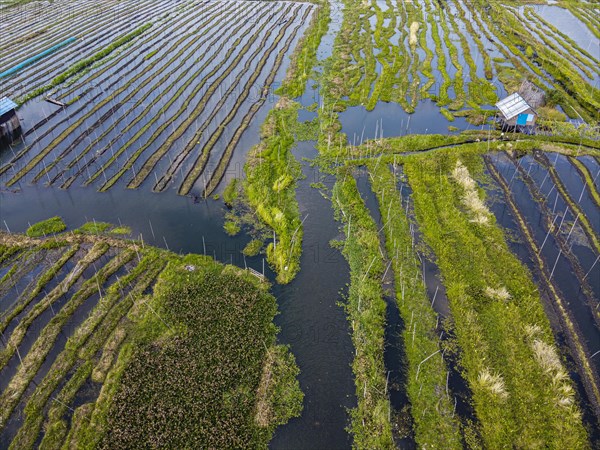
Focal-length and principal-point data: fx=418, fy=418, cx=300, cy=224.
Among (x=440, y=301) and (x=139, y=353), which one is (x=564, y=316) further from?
(x=139, y=353)

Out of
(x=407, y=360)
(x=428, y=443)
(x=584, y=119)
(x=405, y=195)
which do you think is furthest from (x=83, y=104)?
(x=584, y=119)

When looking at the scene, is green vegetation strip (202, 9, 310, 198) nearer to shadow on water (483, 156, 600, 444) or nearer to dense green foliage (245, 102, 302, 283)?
dense green foliage (245, 102, 302, 283)

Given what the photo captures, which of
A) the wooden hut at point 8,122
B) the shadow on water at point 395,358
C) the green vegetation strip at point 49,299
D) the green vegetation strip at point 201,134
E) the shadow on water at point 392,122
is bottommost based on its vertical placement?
the shadow on water at point 395,358

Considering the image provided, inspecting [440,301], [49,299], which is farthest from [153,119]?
[440,301]

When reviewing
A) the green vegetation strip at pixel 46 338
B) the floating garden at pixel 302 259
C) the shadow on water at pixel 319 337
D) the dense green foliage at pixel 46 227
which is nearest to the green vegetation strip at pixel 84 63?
the floating garden at pixel 302 259

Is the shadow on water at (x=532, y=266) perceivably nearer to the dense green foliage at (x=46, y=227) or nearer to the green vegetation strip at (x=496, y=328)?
the green vegetation strip at (x=496, y=328)

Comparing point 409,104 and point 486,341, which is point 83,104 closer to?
point 409,104

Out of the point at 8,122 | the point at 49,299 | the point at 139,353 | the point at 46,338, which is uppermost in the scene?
the point at 8,122

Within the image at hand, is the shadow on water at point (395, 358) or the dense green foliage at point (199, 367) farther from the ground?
the dense green foliage at point (199, 367)
